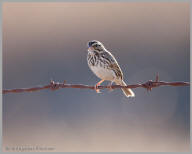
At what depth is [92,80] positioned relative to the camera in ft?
40.2

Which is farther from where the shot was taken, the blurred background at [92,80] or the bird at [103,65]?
the blurred background at [92,80]

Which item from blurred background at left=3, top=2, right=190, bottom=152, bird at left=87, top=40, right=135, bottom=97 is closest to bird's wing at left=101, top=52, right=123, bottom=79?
bird at left=87, top=40, right=135, bottom=97

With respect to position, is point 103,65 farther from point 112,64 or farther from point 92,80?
point 92,80

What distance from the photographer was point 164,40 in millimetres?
14789

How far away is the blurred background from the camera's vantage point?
10906mm

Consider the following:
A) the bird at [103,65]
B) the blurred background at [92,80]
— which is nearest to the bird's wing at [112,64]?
the bird at [103,65]

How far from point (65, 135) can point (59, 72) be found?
248 centimetres

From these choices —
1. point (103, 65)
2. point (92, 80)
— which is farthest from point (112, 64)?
point (92, 80)

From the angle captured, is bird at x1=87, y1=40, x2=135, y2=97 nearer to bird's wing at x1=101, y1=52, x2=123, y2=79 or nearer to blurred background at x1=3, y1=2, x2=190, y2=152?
bird's wing at x1=101, y1=52, x2=123, y2=79

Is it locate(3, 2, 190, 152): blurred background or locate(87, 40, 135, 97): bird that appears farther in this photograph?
locate(3, 2, 190, 152): blurred background

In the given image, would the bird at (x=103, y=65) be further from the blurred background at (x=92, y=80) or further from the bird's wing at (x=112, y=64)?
the blurred background at (x=92, y=80)

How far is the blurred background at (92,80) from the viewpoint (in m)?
10.9

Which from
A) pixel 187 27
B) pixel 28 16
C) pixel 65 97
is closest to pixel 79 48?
pixel 65 97

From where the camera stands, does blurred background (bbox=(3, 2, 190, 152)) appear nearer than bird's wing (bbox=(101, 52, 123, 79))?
No
